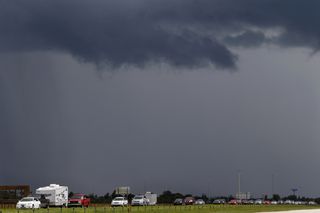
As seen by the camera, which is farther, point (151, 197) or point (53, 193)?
point (151, 197)

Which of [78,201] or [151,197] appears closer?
[78,201]

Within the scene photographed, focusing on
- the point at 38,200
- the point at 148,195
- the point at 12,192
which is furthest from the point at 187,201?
the point at 38,200

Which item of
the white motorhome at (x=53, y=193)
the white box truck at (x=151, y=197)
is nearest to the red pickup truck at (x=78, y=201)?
the white motorhome at (x=53, y=193)

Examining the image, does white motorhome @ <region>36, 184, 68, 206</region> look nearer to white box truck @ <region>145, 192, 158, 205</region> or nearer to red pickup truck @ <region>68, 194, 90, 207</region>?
red pickup truck @ <region>68, 194, 90, 207</region>

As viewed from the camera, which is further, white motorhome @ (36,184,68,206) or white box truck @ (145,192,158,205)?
white box truck @ (145,192,158,205)

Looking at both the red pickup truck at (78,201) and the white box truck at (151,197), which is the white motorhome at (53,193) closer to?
the red pickup truck at (78,201)

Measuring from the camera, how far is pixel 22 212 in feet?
256

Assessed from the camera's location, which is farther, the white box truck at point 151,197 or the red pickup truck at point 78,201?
the white box truck at point 151,197

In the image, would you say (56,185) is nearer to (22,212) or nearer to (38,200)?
(38,200)

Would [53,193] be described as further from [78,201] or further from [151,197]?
[151,197]

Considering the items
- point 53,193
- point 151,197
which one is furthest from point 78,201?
point 151,197

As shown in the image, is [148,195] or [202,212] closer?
[202,212]

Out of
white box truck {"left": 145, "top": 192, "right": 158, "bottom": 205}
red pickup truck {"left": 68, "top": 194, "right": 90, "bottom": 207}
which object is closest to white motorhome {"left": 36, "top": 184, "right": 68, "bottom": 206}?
red pickup truck {"left": 68, "top": 194, "right": 90, "bottom": 207}

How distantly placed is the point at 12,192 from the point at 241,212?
46024 millimetres
